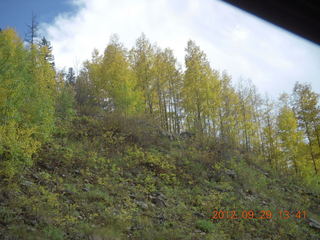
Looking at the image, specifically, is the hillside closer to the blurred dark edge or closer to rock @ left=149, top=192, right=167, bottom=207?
rock @ left=149, top=192, right=167, bottom=207

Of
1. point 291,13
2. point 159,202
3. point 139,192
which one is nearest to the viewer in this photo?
point 291,13

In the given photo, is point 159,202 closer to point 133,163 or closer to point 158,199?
point 158,199

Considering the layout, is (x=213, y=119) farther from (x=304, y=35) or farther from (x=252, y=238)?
(x=304, y=35)

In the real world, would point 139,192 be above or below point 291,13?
below

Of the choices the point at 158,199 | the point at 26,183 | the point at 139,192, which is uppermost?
the point at 26,183

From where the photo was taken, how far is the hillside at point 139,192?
7.14 meters

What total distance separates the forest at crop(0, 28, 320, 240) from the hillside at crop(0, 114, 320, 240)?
48 millimetres

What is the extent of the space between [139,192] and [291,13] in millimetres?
9699

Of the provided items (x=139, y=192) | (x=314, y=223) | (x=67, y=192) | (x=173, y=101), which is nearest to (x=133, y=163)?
(x=139, y=192)

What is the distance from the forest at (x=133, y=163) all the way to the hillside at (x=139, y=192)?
0.05 m

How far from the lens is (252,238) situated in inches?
354

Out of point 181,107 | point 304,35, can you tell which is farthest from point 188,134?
point 304,35

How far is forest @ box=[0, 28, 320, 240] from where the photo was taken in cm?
783

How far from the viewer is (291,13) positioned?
2.00 m
